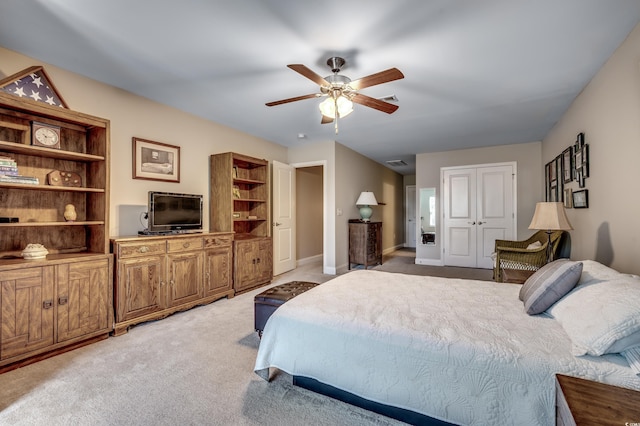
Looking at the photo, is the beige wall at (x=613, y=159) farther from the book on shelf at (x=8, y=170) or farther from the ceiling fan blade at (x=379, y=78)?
the book on shelf at (x=8, y=170)

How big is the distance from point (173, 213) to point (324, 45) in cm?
246

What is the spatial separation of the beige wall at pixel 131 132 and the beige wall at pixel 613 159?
437 centimetres

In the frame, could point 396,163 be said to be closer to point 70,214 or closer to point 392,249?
point 392,249

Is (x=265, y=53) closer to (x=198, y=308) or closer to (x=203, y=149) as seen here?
(x=203, y=149)

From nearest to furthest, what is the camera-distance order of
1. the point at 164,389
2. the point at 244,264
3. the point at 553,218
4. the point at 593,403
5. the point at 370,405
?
the point at 593,403
the point at 370,405
the point at 164,389
the point at 553,218
the point at 244,264

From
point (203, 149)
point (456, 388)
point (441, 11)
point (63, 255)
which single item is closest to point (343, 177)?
point (203, 149)

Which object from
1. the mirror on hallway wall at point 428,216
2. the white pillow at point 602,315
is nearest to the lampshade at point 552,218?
the white pillow at point 602,315

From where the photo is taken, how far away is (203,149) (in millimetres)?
4113

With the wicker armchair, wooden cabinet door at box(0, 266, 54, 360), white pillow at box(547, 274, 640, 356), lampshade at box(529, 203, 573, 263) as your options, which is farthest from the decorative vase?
the wicker armchair

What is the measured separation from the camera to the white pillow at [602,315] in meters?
1.17

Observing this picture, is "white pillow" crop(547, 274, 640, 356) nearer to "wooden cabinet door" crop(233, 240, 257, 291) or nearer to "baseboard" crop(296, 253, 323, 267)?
"wooden cabinet door" crop(233, 240, 257, 291)

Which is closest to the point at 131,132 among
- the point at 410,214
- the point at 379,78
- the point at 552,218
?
the point at 379,78

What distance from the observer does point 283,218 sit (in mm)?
5211

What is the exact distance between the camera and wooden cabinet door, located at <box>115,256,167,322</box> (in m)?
2.74
